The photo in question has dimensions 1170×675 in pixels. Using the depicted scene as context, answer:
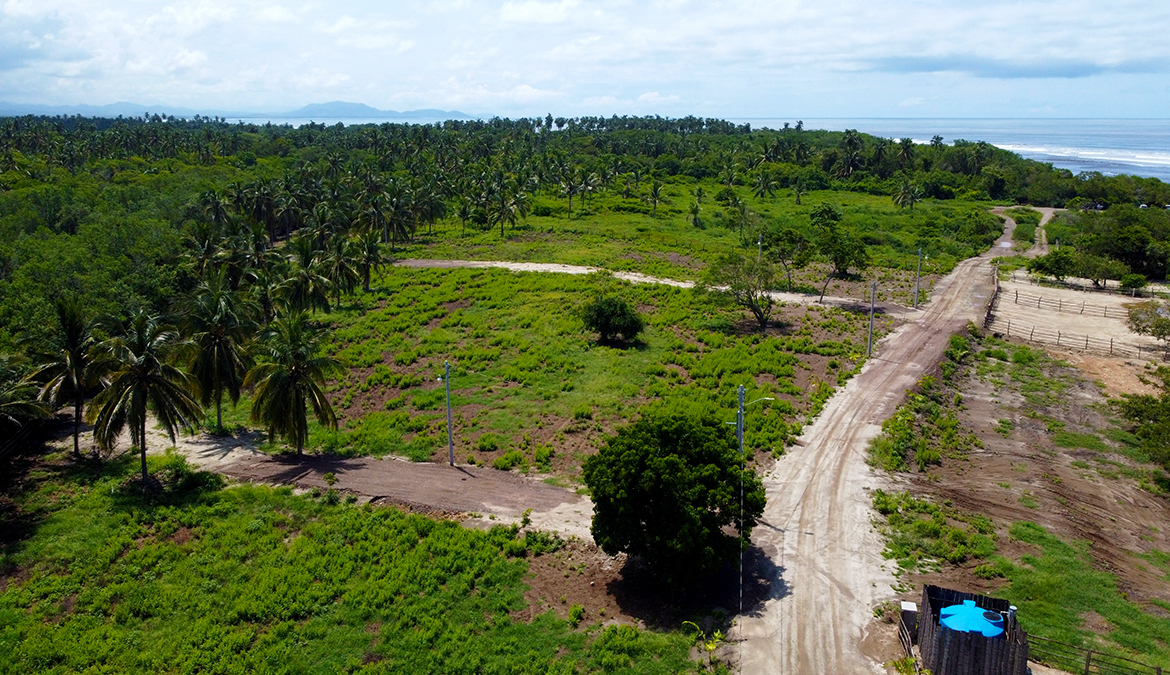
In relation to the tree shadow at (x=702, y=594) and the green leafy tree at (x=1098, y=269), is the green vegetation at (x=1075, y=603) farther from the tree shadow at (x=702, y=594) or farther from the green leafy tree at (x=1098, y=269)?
the green leafy tree at (x=1098, y=269)

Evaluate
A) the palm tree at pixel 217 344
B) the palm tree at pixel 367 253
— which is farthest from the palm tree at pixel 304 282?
the palm tree at pixel 217 344

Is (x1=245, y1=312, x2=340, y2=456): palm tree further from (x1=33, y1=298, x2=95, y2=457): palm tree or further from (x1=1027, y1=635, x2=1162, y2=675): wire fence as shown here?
(x1=1027, y1=635, x2=1162, y2=675): wire fence

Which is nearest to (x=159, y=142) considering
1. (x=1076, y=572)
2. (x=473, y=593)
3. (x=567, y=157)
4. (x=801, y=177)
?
(x=567, y=157)

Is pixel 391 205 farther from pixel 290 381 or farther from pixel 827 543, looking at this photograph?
pixel 827 543

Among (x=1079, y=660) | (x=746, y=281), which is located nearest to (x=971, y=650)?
(x=1079, y=660)

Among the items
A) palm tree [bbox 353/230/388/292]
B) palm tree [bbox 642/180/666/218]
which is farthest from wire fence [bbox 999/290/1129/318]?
palm tree [bbox 353/230/388/292]

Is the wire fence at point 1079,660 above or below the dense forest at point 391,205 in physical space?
below
